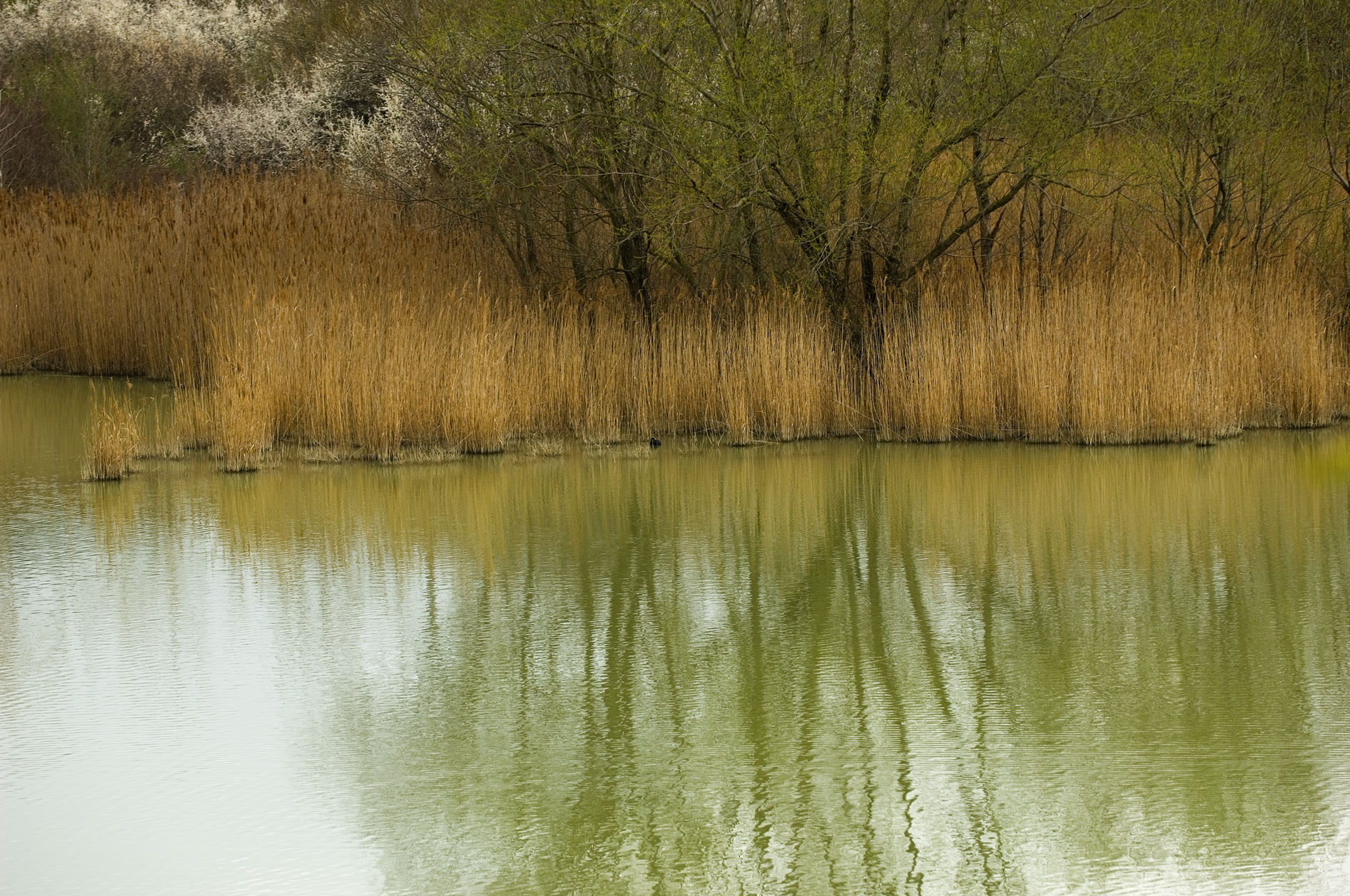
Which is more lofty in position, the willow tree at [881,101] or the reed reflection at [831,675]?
the willow tree at [881,101]

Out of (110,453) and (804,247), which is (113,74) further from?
(110,453)

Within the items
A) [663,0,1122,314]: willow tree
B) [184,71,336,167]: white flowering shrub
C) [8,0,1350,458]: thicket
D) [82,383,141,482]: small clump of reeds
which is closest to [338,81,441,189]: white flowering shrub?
[184,71,336,167]: white flowering shrub

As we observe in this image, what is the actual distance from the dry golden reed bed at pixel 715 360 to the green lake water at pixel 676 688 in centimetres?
113

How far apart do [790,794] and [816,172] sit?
275 inches

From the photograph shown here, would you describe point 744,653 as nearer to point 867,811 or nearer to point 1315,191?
point 867,811

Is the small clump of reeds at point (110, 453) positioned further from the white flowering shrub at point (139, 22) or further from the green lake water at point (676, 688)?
the white flowering shrub at point (139, 22)

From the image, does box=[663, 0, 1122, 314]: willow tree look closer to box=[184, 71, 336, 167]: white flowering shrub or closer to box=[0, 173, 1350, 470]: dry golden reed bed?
box=[0, 173, 1350, 470]: dry golden reed bed

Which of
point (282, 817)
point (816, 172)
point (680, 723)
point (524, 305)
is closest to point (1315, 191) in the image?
point (816, 172)

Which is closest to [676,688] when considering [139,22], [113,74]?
[113,74]

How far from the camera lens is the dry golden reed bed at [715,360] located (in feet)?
31.3

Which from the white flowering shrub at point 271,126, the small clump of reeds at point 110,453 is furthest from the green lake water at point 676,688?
the white flowering shrub at point 271,126

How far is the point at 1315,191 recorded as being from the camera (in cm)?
1184

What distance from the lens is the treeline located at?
10.2 m

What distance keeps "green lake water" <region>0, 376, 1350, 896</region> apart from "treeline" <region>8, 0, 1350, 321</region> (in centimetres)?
278
